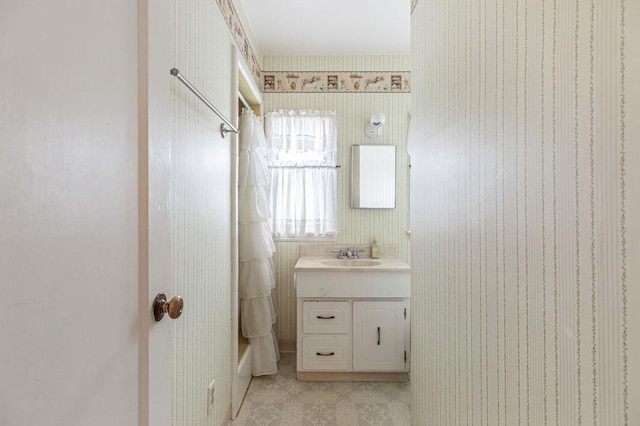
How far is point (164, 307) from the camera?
759 mm

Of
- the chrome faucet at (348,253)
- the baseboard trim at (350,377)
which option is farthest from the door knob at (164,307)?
the chrome faucet at (348,253)

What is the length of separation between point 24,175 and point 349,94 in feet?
9.25

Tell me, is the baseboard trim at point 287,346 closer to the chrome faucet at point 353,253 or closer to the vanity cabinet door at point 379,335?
the vanity cabinet door at point 379,335

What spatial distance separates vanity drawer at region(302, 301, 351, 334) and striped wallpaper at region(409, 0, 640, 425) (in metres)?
1.21

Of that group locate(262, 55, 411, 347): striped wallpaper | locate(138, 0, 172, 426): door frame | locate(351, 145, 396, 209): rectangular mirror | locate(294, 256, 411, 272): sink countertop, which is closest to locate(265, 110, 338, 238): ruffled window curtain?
locate(262, 55, 411, 347): striped wallpaper

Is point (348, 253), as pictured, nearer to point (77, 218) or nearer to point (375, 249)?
point (375, 249)

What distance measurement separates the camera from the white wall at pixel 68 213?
0.42 metres

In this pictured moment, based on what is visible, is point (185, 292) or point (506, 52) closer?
point (506, 52)

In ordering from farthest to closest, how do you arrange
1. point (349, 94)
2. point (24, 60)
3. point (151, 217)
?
1. point (349, 94)
2. point (151, 217)
3. point (24, 60)

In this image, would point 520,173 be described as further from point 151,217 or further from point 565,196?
point 151,217

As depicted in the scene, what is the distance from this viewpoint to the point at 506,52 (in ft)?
2.57

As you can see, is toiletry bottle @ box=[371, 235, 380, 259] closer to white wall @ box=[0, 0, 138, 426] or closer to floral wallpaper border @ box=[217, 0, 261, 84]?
floral wallpaper border @ box=[217, 0, 261, 84]

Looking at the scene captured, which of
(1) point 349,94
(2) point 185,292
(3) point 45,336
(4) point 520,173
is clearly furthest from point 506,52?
(1) point 349,94

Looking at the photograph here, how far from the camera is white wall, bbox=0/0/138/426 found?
16.6 inches
